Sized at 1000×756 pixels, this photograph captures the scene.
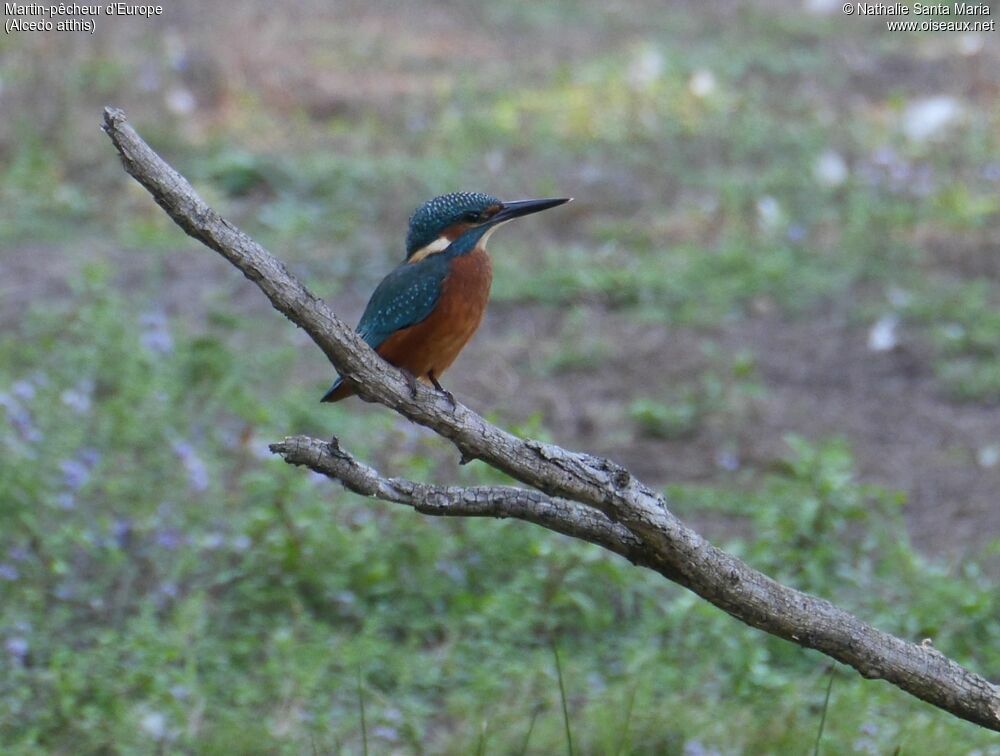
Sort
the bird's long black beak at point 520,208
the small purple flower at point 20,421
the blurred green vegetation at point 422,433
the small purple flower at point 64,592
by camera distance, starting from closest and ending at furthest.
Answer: the bird's long black beak at point 520,208, the blurred green vegetation at point 422,433, the small purple flower at point 64,592, the small purple flower at point 20,421

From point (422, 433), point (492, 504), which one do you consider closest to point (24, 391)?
point (422, 433)

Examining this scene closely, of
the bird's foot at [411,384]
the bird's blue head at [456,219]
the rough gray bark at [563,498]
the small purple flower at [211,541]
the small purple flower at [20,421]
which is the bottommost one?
the rough gray bark at [563,498]

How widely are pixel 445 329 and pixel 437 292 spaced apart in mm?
76

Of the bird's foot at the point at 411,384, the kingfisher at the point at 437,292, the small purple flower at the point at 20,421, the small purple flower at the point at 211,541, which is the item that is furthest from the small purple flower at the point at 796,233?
the bird's foot at the point at 411,384

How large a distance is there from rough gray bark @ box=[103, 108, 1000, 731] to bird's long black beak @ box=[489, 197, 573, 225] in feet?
1.74

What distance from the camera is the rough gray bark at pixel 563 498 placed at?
208cm

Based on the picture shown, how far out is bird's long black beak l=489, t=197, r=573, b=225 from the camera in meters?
2.68

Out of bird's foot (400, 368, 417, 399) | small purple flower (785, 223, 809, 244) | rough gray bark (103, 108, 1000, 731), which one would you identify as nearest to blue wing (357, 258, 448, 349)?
bird's foot (400, 368, 417, 399)

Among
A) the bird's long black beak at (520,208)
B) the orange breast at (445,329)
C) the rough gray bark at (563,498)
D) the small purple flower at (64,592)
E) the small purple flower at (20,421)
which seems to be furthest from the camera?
the small purple flower at (20,421)

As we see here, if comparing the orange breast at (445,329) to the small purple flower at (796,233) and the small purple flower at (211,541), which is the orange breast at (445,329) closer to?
the small purple flower at (211,541)

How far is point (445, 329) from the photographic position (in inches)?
111

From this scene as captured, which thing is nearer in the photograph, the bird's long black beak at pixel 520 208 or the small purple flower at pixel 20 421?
the bird's long black beak at pixel 520 208

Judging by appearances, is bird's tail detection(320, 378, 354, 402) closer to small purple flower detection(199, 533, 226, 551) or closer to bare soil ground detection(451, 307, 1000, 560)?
small purple flower detection(199, 533, 226, 551)

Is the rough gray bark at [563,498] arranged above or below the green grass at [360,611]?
below
